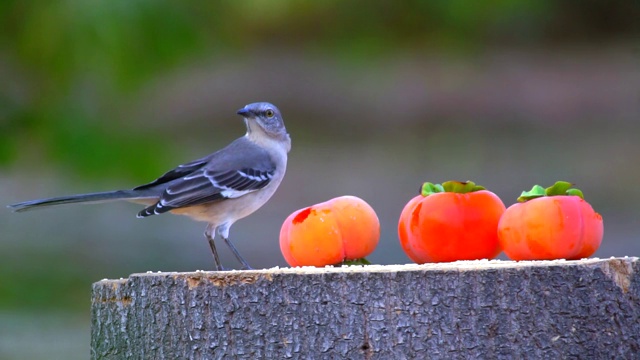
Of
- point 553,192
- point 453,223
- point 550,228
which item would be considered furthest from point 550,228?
point 453,223

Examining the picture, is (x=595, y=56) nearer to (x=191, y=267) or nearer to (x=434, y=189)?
(x=191, y=267)

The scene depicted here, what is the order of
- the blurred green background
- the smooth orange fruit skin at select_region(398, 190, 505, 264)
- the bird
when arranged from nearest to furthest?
1. the smooth orange fruit skin at select_region(398, 190, 505, 264)
2. the bird
3. the blurred green background

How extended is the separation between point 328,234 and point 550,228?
0.51 meters

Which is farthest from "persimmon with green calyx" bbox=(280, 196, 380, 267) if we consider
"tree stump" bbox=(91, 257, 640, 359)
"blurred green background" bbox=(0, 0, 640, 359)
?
"blurred green background" bbox=(0, 0, 640, 359)

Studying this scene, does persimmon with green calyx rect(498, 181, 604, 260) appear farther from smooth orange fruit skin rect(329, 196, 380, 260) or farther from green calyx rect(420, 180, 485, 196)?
smooth orange fruit skin rect(329, 196, 380, 260)

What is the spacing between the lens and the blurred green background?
302 inches

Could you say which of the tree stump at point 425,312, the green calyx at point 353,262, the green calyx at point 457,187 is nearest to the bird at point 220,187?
the green calyx at point 353,262

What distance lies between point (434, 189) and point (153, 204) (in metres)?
1.18

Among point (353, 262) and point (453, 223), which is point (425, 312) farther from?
point (353, 262)

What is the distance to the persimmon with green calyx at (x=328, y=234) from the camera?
226 cm

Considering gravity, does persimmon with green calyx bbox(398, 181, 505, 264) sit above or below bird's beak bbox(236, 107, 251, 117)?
below

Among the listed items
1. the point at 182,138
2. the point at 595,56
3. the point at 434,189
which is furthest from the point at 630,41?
the point at 434,189

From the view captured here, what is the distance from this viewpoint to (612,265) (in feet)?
6.26

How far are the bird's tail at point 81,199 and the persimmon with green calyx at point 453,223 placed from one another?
3.61ft
